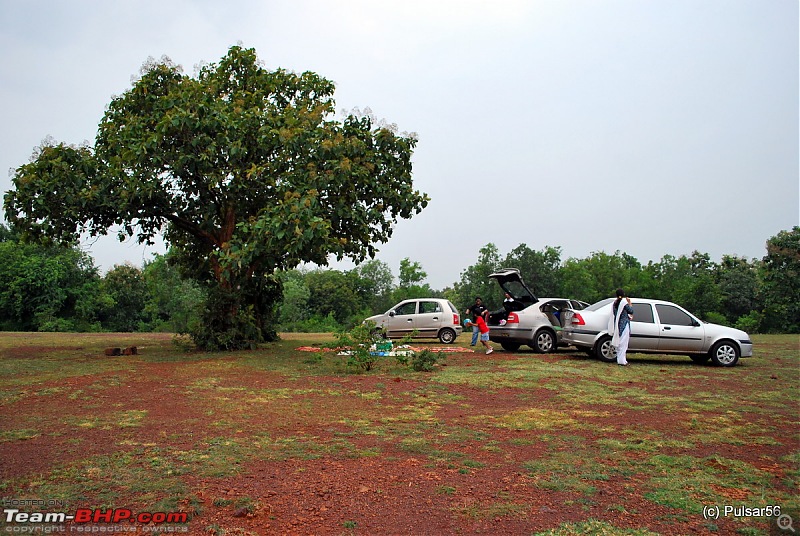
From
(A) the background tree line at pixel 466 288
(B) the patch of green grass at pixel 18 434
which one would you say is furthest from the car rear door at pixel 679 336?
(A) the background tree line at pixel 466 288

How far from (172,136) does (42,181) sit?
340cm

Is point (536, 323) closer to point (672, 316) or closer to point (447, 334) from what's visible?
point (672, 316)

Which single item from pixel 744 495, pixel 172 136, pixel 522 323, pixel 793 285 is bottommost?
pixel 744 495

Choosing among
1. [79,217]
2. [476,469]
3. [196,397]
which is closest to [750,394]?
[476,469]

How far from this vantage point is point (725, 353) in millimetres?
14055

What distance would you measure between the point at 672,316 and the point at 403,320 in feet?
31.2

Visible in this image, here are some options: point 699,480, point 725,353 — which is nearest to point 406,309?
point 725,353

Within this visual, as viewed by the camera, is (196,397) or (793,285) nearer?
(196,397)

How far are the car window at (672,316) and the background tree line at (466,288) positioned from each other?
22.0 m

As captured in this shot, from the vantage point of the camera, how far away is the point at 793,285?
34.8 metres

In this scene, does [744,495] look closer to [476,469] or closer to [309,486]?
[476,469]

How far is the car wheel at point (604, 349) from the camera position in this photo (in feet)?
47.8

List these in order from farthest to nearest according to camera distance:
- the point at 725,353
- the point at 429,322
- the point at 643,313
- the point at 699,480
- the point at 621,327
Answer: the point at 429,322 → the point at 643,313 → the point at 725,353 → the point at 621,327 → the point at 699,480

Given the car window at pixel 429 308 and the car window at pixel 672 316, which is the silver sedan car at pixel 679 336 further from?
the car window at pixel 429 308
